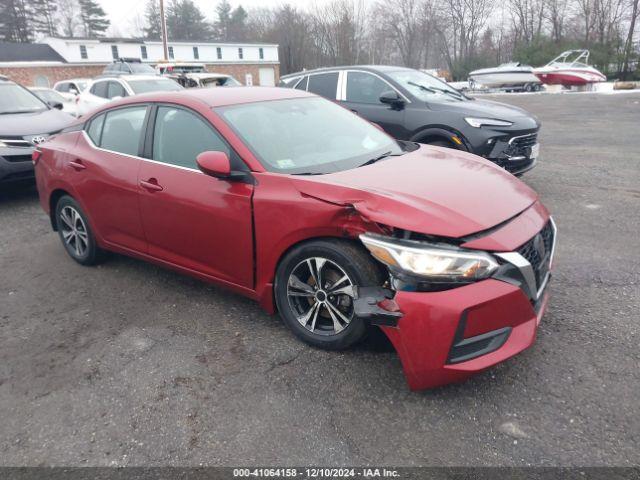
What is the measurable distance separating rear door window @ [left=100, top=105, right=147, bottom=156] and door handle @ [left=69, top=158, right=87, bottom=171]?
26 centimetres

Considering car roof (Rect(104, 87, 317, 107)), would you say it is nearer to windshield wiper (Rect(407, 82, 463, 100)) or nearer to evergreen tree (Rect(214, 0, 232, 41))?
windshield wiper (Rect(407, 82, 463, 100))

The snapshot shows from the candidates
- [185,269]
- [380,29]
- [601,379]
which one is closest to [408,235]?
[601,379]

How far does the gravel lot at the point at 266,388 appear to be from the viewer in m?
2.34

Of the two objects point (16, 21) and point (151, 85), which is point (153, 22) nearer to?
point (16, 21)

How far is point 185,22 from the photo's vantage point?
76000 mm

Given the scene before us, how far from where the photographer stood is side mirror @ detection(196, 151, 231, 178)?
122 inches

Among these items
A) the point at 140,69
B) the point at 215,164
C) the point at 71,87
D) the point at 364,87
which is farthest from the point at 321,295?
the point at 140,69

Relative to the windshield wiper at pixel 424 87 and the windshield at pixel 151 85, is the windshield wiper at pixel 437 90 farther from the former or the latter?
the windshield at pixel 151 85

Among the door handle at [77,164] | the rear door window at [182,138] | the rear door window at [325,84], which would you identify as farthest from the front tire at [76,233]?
the rear door window at [325,84]

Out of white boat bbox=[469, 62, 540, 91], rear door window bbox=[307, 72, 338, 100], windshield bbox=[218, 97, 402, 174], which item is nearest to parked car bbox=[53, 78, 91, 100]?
rear door window bbox=[307, 72, 338, 100]

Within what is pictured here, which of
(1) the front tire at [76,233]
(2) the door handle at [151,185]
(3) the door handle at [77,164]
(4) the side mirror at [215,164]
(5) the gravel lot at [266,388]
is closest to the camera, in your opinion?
(5) the gravel lot at [266,388]

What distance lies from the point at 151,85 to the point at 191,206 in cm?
981

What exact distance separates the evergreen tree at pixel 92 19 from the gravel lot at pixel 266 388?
77.9m

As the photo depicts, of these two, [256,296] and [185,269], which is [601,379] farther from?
[185,269]
